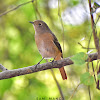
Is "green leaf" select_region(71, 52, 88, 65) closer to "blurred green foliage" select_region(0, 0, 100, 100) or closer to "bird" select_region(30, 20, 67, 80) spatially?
"bird" select_region(30, 20, 67, 80)

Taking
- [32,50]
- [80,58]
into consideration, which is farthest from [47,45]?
[80,58]

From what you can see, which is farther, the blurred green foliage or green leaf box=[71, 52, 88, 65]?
the blurred green foliage

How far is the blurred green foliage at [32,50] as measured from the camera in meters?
4.31

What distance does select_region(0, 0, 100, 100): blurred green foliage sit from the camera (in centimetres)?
431

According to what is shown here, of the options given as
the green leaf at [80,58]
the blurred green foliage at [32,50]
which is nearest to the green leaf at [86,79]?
the green leaf at [80,58]

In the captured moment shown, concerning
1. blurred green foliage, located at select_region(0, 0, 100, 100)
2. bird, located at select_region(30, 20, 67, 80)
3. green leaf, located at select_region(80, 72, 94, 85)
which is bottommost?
blurred green foliage, located at select_region(0, 0, 100, 100)

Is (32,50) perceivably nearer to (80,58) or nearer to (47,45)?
(47,45)

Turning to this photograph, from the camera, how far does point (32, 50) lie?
16.8 ft

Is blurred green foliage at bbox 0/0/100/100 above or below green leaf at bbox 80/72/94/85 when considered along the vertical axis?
below

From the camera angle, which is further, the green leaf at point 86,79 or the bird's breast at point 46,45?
the bird's breast at point 46,45

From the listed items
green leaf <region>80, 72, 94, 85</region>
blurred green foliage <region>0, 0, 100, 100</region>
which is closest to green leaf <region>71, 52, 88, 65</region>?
green leaf <region>80, 72, 94, 85</region>

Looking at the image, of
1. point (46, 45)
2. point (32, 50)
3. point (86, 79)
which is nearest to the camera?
point (86, 79)

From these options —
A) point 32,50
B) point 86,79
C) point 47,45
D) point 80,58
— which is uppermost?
point 80,58

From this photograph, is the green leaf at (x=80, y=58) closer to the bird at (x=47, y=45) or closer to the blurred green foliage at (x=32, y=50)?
the bird at (x=47, y=45)
